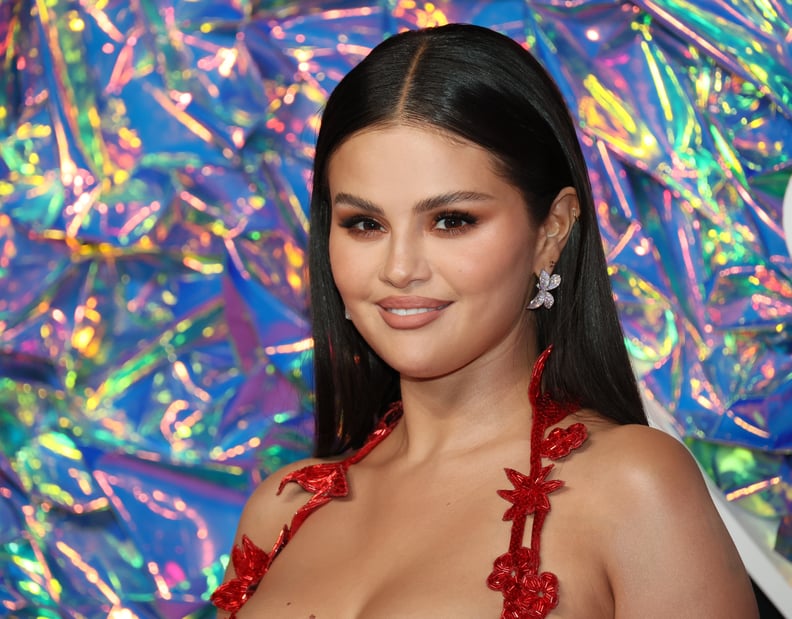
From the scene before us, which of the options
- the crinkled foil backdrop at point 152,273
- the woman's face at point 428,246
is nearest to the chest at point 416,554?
the woman's face at point 428,246

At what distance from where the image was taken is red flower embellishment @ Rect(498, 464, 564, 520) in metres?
1.37

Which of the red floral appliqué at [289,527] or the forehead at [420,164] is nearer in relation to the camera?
the forehead at [420,164]

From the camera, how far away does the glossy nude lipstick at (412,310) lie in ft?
4.69

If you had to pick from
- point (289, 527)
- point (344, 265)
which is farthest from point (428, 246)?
point (289, 527)

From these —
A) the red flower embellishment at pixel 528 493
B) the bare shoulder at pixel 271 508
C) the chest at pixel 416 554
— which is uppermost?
the red flower embellishment at pixel 528 493

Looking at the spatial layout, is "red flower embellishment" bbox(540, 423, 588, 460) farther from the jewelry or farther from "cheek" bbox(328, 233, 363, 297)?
"cheek" bbox(328, 233, 363, 297)

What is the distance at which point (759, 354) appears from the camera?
1.83 metres

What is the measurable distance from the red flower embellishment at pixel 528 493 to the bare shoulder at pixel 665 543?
0.06 metres

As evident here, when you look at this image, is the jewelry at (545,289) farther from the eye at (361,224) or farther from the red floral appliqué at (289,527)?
the red floral appliqué at (289,527)

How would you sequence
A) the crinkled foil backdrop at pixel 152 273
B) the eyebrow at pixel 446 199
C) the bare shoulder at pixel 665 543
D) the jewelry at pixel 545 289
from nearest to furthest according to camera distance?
the bare shoulder at pixel 665 543 → the eyebrow at pixel 446 199 → the jewelry at pixel 545 289 → the crinkled foil backdrop at pixel 152 273

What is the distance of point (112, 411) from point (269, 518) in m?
0.46

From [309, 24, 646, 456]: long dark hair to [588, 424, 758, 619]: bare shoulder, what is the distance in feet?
0.59

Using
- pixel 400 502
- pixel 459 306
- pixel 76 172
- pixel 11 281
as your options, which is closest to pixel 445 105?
pixel 459 306

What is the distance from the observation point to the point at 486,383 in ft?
5.04
